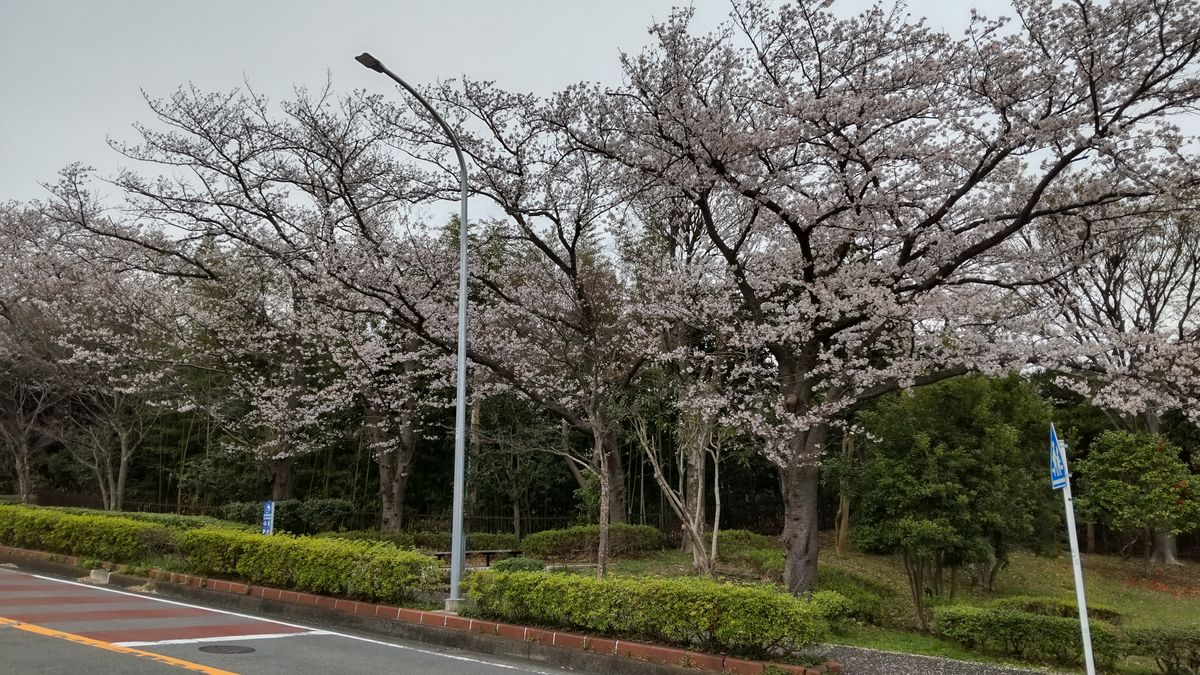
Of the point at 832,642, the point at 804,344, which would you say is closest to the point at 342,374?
the point at 804,344

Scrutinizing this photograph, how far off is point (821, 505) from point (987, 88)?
Answer: 1846cm

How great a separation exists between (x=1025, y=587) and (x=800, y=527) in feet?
31.5

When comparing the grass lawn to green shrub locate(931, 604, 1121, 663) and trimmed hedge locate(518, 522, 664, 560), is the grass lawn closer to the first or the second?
green shrub locate(931, 604, 1121, 663)

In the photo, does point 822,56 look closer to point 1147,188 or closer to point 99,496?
point 1147,188

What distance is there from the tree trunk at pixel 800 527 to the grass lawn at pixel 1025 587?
1.04 meters

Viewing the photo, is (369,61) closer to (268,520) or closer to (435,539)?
(268,520)

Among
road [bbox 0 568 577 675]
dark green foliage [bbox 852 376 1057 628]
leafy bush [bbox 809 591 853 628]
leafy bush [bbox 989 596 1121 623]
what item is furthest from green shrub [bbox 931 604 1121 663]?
road [bbox 0 568 577 675]

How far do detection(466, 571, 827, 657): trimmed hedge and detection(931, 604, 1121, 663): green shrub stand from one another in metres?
2.84

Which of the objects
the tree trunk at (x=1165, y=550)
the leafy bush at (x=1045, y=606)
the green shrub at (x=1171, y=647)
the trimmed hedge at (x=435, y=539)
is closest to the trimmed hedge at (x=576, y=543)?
the trimmed hedge at (x=435, y=539)

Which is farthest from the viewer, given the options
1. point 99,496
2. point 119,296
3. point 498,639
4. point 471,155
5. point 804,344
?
point 99,496

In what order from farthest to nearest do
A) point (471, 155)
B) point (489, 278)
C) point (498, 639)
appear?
point (489, 278)
point (471, 155)
point (498, 639)

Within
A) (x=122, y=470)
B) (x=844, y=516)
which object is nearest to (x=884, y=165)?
(x=844, y=516)

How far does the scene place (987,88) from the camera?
918 centimetres

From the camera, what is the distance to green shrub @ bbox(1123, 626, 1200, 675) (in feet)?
25.9
